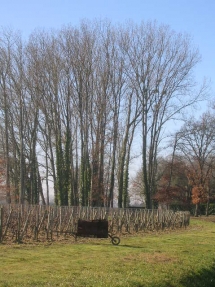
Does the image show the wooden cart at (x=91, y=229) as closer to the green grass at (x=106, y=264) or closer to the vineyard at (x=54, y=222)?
the green grass at (x=106, y=264)

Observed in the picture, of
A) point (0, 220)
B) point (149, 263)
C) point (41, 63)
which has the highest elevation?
point (41, 63)

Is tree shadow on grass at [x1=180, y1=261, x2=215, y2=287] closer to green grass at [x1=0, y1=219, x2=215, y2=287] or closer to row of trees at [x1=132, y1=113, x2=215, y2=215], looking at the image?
green grass at [x1=0, y1=219, x2=215, y2=287]

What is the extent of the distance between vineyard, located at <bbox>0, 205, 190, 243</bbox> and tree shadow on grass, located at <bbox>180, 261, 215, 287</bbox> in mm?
5634

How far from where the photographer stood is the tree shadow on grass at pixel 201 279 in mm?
13992

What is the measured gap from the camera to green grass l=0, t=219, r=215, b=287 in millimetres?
10938

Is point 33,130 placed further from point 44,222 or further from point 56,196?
point 44,222

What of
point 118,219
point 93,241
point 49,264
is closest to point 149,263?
point 49,264

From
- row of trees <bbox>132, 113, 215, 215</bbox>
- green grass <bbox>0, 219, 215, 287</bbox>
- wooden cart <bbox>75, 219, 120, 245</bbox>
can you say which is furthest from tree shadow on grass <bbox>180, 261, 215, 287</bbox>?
row of trees <bbox>132, 113, 215, 215</bbox>

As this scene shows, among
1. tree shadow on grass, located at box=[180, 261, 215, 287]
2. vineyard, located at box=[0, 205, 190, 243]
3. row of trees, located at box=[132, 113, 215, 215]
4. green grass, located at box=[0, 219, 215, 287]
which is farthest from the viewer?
row of trees, located at box=[132, 113, 215, 215]

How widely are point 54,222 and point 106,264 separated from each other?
968 cm

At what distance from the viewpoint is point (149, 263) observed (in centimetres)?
1459

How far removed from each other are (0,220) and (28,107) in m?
28.5

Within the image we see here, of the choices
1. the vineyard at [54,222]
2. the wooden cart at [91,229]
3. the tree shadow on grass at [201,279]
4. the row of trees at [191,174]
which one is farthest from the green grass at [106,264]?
the row of trees at [191,174]

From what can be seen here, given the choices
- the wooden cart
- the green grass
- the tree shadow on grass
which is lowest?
the tree shadow on grass
